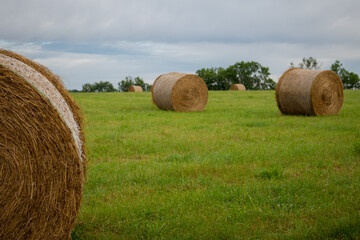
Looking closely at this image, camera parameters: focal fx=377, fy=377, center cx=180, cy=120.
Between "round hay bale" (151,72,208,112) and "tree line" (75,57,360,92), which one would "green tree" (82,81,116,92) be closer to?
"tree line" (75,57,360,92)

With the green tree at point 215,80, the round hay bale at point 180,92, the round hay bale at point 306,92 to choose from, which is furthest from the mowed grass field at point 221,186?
the green tree at point 215,80

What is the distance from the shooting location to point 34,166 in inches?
148

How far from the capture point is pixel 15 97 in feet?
12.4

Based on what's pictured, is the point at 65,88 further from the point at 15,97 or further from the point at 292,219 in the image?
the point at 292,219

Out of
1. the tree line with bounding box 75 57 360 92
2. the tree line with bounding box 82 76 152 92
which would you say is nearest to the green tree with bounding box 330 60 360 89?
the tree line with bounding box 75 57 360 92

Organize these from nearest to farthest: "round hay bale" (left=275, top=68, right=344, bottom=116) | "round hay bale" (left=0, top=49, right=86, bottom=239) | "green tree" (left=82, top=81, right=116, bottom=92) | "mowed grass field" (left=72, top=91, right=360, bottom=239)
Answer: "round hay bale" (left=0, top=49, right=86, bottom=239) → "mowed grass field" (left=72, top=91, right=360, bottom=239) → "round hay bale" (left=275, top=68, right=344, bottom=116) → "green tree" (left=82, top=81, right=116, bottom=92)

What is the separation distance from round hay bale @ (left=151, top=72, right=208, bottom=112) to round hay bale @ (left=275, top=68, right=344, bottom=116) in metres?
4.05

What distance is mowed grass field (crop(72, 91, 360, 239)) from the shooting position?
13.9ft

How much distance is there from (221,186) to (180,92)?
11261 mm

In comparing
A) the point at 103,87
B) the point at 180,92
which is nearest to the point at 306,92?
the point at 180,92

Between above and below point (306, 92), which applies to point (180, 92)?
above

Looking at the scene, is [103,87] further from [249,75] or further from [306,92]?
[306,92]

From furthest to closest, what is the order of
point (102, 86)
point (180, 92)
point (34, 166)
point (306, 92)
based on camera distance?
point (102, 86)
point (180, 92)
point (306, 92)
point (34, 166)

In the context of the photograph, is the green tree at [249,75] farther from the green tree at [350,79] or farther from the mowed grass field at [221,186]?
the mowed grass field at [221,186]
